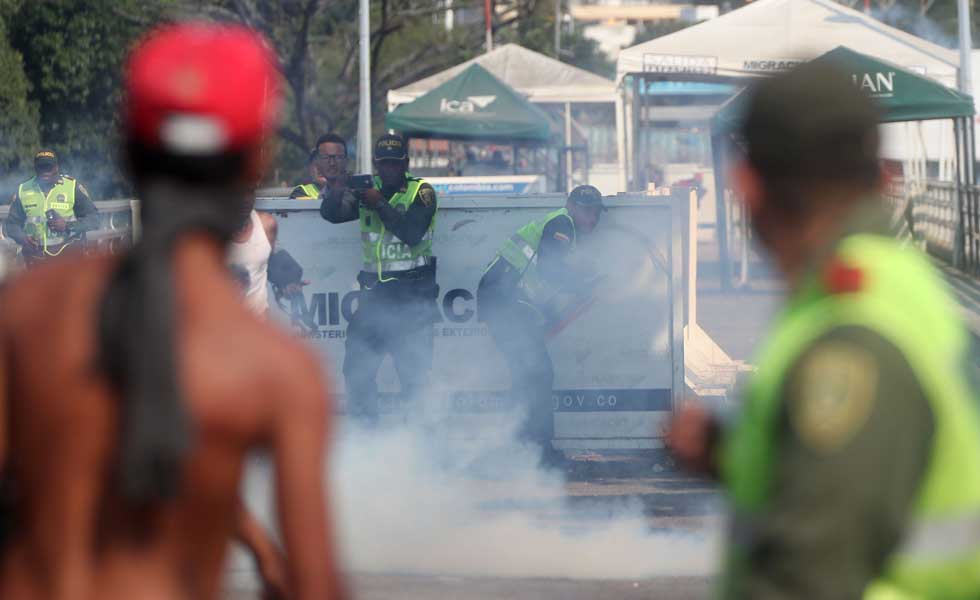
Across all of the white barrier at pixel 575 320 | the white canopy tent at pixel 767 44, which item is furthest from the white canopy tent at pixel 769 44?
the white barrier at pixel 575 320

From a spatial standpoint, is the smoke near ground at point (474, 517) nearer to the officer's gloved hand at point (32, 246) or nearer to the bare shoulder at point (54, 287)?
the bare shoulder at point (54, 287)

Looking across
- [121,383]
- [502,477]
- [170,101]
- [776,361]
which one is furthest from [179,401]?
[502,477]

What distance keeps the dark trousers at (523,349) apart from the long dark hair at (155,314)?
7050mm

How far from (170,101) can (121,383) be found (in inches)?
14.6

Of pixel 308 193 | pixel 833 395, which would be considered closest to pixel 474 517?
pixel 308 193

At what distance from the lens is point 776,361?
208cm

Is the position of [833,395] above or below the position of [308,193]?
below

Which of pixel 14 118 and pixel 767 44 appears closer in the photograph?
pixel 767 44

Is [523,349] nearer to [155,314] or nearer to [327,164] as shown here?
[327,164]

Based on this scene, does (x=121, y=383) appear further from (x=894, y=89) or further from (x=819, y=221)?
(x=894, y=89)

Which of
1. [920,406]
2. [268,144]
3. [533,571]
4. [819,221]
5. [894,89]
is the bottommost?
[533,571]

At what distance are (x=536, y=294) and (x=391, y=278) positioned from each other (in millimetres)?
832

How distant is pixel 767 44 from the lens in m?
17.0

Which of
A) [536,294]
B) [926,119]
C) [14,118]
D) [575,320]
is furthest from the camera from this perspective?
[14,118]
